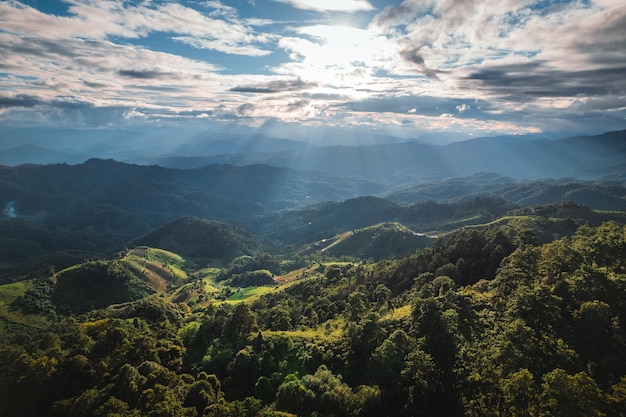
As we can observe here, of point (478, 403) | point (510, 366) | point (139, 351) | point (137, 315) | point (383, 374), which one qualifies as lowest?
point (137, 315)

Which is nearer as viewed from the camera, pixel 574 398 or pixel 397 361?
pixel 574 398

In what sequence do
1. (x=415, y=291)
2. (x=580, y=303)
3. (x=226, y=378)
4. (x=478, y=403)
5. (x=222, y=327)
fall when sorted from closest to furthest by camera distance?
(x=478, y=403) < (x=580, y=303) < (x=226, y=378) < (x=222, y=327) < (x=415, y=291)

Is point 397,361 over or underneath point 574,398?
underneath

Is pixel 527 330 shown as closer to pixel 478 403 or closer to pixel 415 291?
pixel 478 403

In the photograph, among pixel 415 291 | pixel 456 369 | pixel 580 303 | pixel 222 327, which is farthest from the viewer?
pixel 415 291

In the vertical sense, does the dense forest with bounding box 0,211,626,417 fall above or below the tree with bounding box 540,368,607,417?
below

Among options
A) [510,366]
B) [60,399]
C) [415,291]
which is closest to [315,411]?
[510,366]

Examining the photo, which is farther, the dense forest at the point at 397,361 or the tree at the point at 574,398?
the dense forest at the point at 397,361

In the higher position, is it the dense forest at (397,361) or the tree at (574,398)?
the tree at (574,398)

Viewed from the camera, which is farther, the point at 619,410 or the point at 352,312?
the point at 352,312

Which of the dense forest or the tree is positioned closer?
the tree

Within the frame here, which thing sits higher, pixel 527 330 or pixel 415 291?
pixel 527 330
